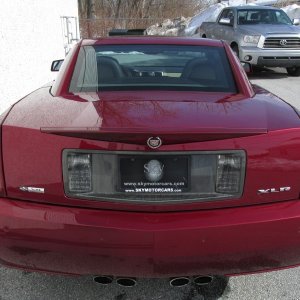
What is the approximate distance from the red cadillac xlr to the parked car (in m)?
9.51

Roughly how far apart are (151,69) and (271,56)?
860 centimetres

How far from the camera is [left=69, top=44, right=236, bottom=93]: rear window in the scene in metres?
3.02

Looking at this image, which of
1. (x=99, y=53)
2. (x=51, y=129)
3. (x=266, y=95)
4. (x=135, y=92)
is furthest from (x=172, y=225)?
(x=99, y=53)

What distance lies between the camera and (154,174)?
2.14 meters

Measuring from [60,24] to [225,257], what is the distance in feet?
31.8

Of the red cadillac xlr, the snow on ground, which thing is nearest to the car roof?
the red cadillac xlr

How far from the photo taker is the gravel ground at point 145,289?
2.67 metres

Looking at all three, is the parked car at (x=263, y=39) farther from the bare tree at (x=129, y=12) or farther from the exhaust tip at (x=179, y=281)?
the bare tree at (x=129, y=12)

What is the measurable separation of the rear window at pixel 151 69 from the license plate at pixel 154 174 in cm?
92

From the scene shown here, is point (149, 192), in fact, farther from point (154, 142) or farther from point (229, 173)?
point (229, 173)

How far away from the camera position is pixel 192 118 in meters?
2.21

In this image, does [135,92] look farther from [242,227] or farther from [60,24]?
[60,24]

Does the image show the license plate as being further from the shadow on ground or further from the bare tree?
the bare tree

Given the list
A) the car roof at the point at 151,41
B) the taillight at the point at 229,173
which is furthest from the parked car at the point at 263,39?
the taillight at the point at 229,173
